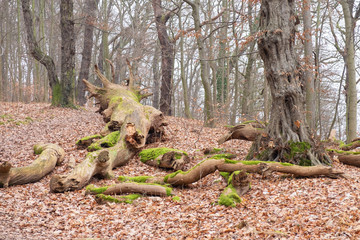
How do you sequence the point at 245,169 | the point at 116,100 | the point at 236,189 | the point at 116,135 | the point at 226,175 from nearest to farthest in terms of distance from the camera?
Answer: the point at 236,189 → the point at 245,169 → the point at 226,175 → the point at 116,135 → the point at 116,100

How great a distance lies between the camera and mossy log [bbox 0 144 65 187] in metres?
6.31

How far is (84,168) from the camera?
6.83 metres

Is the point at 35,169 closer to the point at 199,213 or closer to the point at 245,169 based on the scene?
the point at 199,213

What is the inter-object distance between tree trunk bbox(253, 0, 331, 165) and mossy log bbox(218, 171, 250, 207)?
1534 millimetres

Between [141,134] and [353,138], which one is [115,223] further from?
[353,138]

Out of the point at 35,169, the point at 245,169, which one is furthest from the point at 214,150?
the point at 35,169

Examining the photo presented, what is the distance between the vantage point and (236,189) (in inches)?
233

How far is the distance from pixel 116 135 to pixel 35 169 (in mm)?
2599

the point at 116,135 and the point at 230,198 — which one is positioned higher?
the point at 116,135

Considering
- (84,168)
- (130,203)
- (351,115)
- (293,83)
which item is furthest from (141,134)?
(351,115)

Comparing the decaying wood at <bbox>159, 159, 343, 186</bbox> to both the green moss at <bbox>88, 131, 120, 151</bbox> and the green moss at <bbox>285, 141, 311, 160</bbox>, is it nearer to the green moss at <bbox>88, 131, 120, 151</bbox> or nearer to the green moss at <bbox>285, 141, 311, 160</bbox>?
the green moss at <bbox>285, 141, 311, 160</bbox>

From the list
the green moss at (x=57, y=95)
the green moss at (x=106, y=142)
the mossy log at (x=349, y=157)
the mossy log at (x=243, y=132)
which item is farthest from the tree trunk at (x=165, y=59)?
the mossy log at (x=349, y=157)

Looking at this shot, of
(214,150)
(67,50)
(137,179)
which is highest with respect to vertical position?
(67,50)

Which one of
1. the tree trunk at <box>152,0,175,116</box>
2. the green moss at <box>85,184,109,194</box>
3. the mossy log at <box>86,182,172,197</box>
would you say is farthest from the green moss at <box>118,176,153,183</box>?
the tree trunk at <box>152,0,175,116</box>
